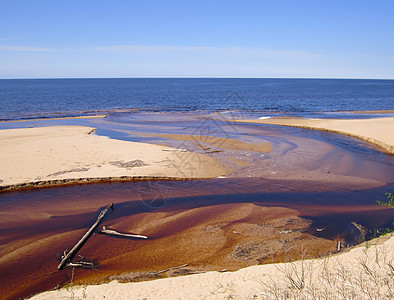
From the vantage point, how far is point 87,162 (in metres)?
17.4

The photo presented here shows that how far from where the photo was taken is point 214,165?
18.3 m

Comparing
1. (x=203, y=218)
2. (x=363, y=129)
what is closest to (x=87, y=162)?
(x=203, y=218)

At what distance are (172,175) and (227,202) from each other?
4376 mm

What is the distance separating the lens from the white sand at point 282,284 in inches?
227

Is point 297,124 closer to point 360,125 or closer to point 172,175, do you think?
point 360,125

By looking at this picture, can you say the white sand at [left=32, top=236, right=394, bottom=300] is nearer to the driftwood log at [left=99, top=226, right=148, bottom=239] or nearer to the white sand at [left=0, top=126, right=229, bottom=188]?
the driftwood log at [left=99, top=226, right=148, bottom=239]

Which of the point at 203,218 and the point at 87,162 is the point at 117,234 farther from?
the point at 87,162

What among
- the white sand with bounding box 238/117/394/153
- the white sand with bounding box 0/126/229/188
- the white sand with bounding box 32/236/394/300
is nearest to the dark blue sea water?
the white sand with bounding box 238/117/394/153

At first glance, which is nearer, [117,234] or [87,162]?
[117,234]

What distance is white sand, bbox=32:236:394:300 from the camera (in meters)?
5.77

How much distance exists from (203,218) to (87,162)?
376 inches

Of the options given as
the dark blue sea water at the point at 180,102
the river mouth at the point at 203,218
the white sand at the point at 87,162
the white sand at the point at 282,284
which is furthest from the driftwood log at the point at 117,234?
the dark blue sea water at the point at 180,102

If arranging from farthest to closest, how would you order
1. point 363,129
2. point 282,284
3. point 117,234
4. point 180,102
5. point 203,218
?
point 180,102, point 363,129, point 203,218, point 117,234, point 282,284

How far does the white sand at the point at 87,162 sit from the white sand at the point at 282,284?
9.34m
